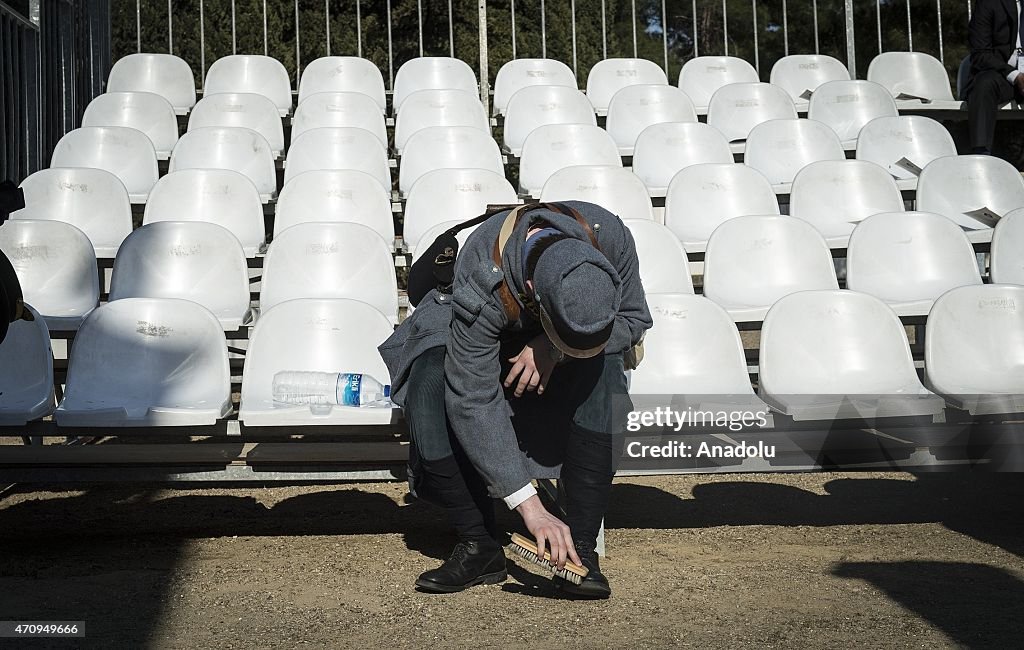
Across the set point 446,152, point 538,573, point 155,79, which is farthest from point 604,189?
point 155,79

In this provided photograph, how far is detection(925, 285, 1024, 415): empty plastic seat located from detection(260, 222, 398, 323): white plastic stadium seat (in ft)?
6.92

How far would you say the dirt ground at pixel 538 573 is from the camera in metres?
2.50

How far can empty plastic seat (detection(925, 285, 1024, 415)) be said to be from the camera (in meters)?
3.76

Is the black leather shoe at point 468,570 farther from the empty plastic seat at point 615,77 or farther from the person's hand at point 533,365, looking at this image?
the empty plastic seat at point 615,77

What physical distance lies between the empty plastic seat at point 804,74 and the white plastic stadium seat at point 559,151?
7.71 feet

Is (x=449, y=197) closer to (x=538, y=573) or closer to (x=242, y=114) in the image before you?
(x=242, y=114)

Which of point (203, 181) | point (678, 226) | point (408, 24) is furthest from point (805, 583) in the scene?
point (408, 24)

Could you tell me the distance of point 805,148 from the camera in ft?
19.9

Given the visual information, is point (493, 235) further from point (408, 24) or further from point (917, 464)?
point (408, 24)

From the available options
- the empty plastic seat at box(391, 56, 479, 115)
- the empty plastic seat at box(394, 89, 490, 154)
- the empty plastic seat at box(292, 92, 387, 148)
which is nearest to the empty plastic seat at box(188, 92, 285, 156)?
the empty plastic seat at box(292, 92, 387, 148)

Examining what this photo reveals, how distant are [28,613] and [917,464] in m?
2.73

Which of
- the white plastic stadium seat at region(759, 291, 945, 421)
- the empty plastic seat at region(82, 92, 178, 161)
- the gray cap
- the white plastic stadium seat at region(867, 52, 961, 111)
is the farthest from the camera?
the white plastic stadium seat at region(867, 52, 961, 111)

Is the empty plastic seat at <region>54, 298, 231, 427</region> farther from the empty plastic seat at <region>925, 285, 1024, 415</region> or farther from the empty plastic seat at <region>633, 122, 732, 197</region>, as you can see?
the empty plastic seat at <region>633, 122, 732, 197</region>

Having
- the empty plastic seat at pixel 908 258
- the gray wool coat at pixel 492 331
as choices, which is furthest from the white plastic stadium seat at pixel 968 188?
the gray wool coat at pixel 492 331
